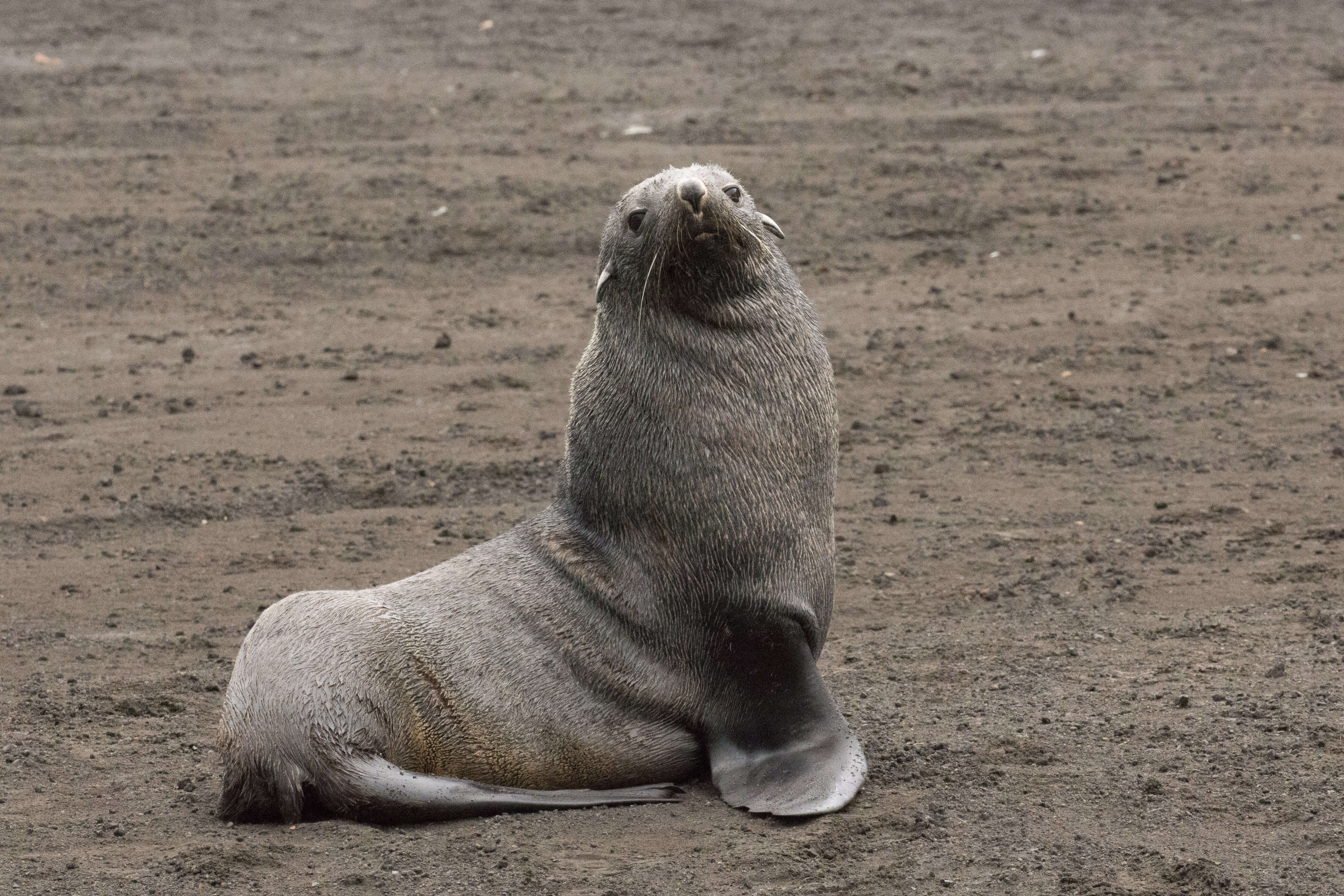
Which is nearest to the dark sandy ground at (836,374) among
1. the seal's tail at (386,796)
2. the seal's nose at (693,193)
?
the seal's tail at (386,796)

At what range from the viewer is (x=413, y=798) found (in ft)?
16.6

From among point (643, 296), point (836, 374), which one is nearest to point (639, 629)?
point (643, 296)

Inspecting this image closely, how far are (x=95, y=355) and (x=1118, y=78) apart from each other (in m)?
9.62

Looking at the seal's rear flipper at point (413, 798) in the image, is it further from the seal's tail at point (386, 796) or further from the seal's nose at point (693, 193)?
the seal's nose at point (693, 193)

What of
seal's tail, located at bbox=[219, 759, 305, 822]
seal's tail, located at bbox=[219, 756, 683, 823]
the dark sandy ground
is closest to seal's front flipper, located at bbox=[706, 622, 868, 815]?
Result: the dark sandy ground

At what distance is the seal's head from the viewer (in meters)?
5.15

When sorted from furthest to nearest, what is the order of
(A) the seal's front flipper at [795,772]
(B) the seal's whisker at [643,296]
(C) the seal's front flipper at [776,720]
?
(B) the seal's whisker at [643,296], (C) the seal's front flipper at [776,720], (A) the seal's front flipper at [795,772]

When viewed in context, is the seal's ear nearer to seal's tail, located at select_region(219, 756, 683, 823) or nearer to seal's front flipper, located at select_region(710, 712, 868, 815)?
seal's front flipper, located at select_region(710, 712, 868, 815)

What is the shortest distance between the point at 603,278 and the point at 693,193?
0.51m

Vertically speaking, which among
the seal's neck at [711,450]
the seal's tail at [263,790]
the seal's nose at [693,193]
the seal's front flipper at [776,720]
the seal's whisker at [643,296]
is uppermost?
the seal's nose at [693,193]

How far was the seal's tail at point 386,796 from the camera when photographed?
5.04 metres

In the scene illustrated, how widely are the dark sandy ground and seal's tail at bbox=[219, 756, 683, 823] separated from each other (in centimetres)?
7

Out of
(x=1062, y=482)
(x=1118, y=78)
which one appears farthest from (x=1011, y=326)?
(x=1118, y=78)

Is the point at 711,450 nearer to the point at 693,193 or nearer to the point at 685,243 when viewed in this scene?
the point at 685,243
